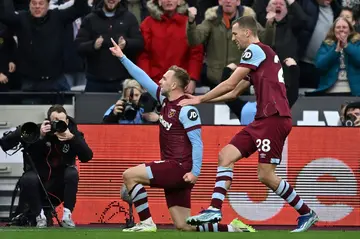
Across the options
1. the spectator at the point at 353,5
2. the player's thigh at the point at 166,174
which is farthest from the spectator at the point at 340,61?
the player's thigh at the point at 166,174

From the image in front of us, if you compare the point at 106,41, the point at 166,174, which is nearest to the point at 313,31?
the point at 106,41

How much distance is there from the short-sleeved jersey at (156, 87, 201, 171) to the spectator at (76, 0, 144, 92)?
3816 millimetres

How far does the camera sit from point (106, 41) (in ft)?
51.7

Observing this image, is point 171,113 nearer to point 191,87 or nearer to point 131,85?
point 131,85

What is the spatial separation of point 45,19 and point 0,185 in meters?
2.49

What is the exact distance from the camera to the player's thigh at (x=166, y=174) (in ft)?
38.5

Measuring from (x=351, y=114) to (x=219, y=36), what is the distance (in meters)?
2.14

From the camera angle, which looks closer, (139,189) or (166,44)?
(139,189)

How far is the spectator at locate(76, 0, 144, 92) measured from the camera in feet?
51.4

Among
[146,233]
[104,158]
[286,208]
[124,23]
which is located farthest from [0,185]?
[146,233]

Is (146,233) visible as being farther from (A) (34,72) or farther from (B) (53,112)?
(A) (34,72)

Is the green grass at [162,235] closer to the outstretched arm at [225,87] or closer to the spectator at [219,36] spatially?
the outstretched arm at [225,87]

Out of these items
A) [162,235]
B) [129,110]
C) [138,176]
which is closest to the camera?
[162,235]

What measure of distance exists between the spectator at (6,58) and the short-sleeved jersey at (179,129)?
15.8 feet
